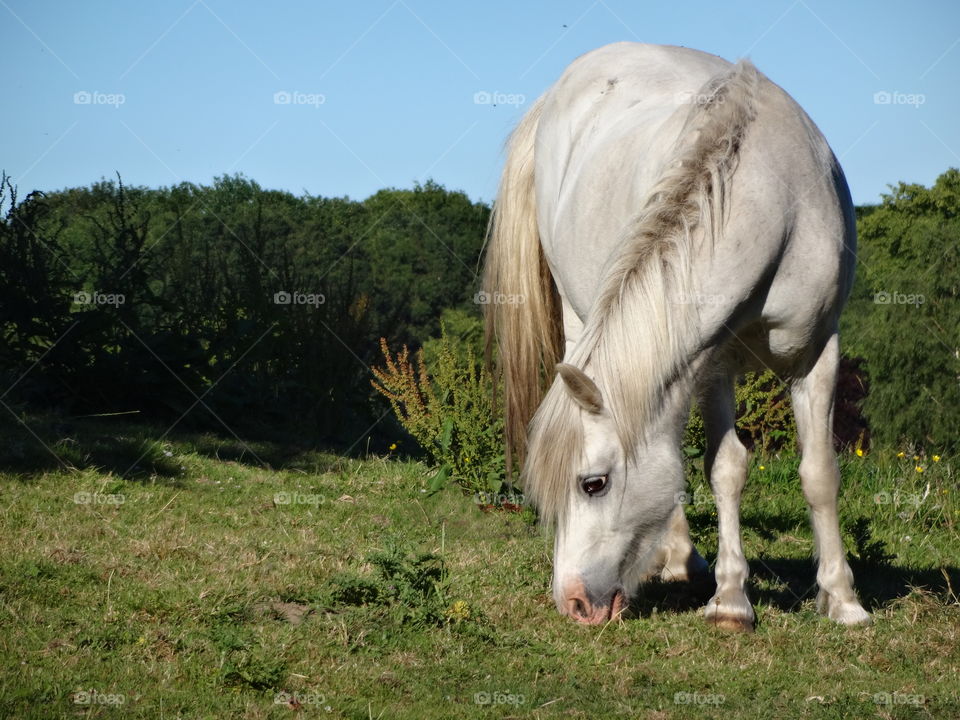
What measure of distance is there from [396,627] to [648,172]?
206cm

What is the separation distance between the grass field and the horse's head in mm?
226

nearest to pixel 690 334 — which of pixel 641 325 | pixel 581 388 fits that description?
pixel 641 325

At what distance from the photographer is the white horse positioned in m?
3.56

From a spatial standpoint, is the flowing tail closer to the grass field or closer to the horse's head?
the grass field

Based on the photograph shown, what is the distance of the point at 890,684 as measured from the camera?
341 centimetres

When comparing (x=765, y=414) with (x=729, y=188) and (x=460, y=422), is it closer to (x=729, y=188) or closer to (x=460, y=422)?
(x=460, y=422)

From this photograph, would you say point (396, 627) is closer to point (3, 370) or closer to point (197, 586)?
point (197, 586)

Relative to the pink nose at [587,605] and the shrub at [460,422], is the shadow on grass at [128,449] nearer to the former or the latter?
the shrub at [460,422]

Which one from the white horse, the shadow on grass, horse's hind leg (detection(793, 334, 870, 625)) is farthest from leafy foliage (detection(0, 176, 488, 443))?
horse's hind leg (detection(793, 334, 870, 625))

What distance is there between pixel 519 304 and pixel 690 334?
1944 mm

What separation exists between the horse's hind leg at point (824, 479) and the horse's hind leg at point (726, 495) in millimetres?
273

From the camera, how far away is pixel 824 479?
4.11 m

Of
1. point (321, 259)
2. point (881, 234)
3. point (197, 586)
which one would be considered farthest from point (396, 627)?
point (881, 234)

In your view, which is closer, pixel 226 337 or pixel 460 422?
pixel 460 422
